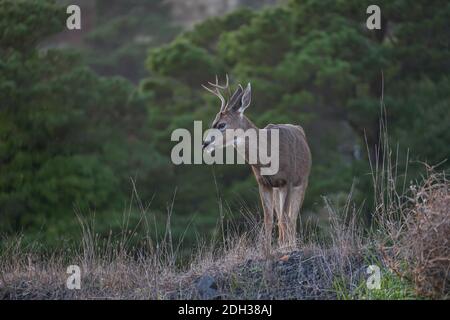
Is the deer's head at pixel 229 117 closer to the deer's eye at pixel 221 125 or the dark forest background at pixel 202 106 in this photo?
the deer's eye at pixel 221 125

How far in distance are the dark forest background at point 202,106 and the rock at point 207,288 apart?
10785 millimetres

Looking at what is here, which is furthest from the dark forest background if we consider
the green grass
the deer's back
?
the green grass

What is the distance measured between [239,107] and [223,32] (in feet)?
46.8

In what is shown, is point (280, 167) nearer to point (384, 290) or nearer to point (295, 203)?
point (295, 203)

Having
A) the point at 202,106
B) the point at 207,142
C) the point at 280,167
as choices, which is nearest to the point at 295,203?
the point at 280,167

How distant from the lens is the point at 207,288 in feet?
25.9

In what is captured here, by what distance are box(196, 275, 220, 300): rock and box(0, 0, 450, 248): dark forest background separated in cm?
1078

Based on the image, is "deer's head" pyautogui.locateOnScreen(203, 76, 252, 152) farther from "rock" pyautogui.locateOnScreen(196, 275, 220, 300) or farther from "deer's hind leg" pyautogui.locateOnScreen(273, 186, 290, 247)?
"rock" pyautogui.locateOnScreen(196, 275, 220, 300)

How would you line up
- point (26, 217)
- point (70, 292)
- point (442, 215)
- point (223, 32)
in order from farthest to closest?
1. point (223, 32)
2. point (26, 217)
3. point (70, 292)
4. point (442, 215)

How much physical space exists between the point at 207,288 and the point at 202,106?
1606 cm

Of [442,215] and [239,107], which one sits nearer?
[442,215]

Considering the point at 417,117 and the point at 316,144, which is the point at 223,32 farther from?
the point at 417,117
